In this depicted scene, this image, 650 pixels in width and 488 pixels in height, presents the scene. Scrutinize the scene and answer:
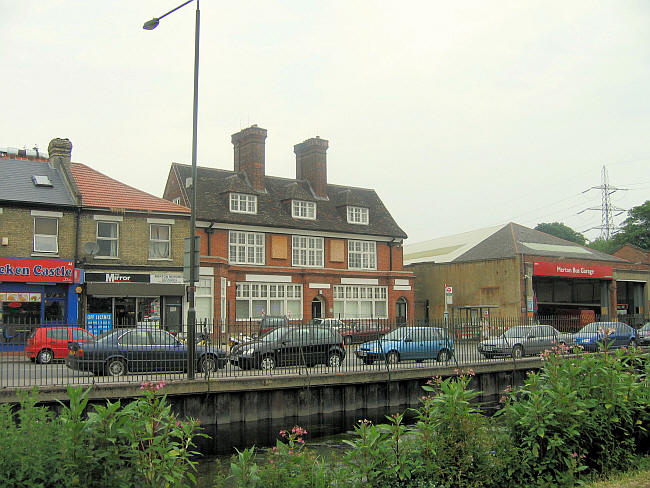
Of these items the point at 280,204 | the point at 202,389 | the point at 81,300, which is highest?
the point at 280,204

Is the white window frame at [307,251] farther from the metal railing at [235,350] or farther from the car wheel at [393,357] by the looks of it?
the car wheel at [393,357]

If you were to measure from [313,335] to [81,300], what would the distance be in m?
16.3

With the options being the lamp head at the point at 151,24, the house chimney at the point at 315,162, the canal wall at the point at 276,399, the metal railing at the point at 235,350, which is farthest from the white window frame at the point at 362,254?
the lamp head at the point at 151,24

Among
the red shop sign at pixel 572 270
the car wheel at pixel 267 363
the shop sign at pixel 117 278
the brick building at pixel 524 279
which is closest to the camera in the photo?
the car wheel at pixel 267 363

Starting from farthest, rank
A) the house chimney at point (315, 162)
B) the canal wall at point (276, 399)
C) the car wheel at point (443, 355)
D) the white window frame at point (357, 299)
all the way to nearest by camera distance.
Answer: the house chimney at point (315, 162)
the white window frame at point (357, 299)
the car wheel at point (443, 355)
the canal wall at point (276, 399)

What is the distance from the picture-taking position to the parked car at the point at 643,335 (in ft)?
94.3

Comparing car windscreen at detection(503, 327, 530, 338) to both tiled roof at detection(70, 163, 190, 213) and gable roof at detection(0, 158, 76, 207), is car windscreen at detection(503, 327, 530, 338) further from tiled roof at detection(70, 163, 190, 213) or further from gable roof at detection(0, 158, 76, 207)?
gable roof at detection(0, 158, 76, 207)

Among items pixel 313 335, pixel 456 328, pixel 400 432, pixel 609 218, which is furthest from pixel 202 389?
pixel 609 218

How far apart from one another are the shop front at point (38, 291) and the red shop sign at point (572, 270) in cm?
3161

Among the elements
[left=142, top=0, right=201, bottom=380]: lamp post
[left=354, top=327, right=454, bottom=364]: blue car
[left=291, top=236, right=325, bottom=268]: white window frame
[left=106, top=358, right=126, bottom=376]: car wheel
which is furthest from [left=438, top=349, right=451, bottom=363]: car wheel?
[left=291, top=236, right=325, bottom=268]: white window frame

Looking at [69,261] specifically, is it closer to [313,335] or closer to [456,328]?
[313,335]

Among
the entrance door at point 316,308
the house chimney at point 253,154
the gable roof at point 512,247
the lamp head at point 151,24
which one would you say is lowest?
the entrance door at point 316,308

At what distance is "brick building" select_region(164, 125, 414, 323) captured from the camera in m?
39.8

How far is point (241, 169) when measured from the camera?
45344 mm
